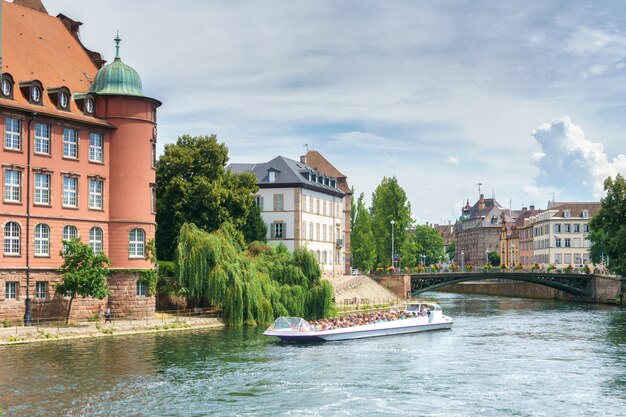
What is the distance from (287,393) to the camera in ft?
112

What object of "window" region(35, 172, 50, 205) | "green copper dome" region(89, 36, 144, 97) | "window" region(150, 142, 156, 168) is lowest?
"window" region(35, 172, 50, 205)

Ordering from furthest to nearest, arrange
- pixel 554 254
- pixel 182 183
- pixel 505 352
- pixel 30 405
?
pixel 554 254 → pixel 182 183 → pixel 505 352 → pixel 30 405

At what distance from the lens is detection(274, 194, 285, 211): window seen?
92.5 m

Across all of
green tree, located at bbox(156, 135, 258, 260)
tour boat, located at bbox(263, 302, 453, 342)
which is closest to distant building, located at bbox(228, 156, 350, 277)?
green tree, located at bbox(156, 135, 258, 260)

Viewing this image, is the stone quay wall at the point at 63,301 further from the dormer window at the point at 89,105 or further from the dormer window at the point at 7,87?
the dormer window at the point at 89,105

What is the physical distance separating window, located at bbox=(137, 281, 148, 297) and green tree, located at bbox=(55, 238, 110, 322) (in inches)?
150

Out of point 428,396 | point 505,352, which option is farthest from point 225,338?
point 428,396

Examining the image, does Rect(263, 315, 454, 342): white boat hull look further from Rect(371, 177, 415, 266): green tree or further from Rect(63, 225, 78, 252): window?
Rect(371, 177, 415, 266): green tree

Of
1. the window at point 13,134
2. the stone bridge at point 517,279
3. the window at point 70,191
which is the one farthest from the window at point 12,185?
the stone bridge at point 517,279

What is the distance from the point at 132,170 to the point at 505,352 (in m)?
27.6

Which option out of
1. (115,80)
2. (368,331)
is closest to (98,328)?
(115,80)

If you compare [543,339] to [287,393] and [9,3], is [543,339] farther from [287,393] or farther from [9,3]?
[9,3]

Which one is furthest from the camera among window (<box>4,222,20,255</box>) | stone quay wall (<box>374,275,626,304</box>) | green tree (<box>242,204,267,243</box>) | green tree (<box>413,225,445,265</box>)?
green tree (<box>413,225,445,265</box>)

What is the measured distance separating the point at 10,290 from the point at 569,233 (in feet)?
385
